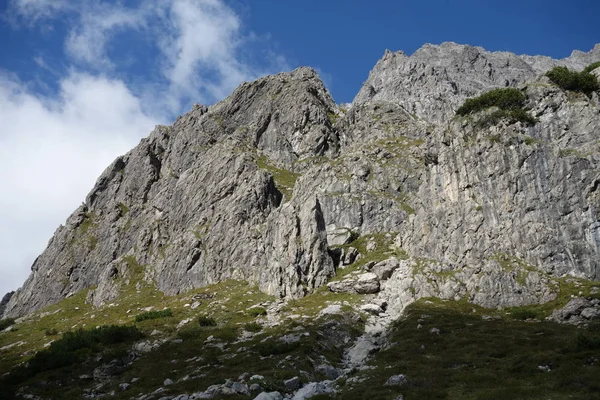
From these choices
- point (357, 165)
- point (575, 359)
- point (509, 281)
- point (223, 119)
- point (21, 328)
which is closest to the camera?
point (575, 359)

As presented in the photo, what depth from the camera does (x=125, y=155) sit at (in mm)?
191000

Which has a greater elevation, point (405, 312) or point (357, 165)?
point (357, 165)

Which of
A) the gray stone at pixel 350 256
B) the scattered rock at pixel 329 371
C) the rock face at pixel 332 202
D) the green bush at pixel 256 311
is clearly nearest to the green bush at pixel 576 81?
the rock face at pixel 332 202

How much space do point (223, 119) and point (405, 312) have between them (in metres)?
135

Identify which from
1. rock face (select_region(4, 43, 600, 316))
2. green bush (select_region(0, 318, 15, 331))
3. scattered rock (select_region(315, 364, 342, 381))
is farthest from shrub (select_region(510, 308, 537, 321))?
green bush (select_region(0, 318, 15, 331))

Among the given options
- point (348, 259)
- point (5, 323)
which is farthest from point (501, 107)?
point (5, 323)

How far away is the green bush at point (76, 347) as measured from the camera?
2275 inches

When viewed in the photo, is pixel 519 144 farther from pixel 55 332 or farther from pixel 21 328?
pixel 21 328

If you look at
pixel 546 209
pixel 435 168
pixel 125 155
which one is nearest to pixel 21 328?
pixel 125 155

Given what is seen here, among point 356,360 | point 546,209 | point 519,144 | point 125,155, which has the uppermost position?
point 125,155

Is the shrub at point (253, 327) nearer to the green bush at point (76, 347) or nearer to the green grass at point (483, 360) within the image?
the green bush at point (76, 347)

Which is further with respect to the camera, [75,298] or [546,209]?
[75,298]

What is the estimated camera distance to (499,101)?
8594 cm

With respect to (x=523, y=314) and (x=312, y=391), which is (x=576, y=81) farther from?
(x=312, y=391)
